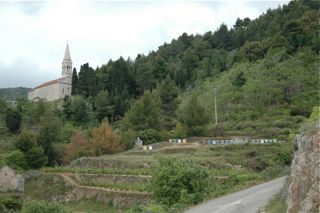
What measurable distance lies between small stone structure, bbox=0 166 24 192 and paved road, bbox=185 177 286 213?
2633 cm

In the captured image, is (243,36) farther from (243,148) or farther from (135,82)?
(243,148)

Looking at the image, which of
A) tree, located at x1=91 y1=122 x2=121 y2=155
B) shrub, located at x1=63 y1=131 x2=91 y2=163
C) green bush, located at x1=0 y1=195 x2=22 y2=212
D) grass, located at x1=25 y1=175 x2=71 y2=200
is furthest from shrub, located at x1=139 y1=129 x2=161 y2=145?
green bush, located at x1=0 y1=195 x2=22 y2=212

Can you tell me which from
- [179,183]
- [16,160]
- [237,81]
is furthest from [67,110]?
[179,183]

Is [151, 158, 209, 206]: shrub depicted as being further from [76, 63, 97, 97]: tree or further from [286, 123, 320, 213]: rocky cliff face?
[76, 63, 97, 97]: tree

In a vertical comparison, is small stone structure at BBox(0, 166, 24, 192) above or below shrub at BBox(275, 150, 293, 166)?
below

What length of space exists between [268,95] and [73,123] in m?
28.3

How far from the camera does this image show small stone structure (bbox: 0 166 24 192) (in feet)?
134

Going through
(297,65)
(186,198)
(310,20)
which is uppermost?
(310,20)

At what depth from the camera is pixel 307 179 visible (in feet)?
29.5

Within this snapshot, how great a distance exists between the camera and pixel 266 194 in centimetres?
1711

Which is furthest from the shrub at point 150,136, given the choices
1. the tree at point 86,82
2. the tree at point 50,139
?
the tree at point 86,82

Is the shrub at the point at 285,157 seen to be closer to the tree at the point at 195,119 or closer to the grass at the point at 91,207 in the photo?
the grass at the point at 91,207

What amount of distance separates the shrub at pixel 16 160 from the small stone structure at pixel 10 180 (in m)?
2.91

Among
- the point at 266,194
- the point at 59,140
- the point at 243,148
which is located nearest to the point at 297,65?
the point at 243,148
